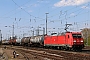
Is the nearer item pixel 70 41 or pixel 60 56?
pixel 60 56

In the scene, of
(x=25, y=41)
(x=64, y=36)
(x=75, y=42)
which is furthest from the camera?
(x=25, y=41)

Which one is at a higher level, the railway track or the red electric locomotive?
the red electric locomotive

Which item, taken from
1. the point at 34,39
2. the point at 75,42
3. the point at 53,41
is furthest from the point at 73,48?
the point at 34,39

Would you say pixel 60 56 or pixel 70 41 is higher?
pixel 70 41

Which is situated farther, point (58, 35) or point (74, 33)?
point (58, 35)

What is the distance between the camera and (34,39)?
210 ft

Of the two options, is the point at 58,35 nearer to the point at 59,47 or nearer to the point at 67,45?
the point at 59,47

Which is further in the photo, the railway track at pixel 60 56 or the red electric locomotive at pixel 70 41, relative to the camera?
the red electric locomotive at pixel 70 41

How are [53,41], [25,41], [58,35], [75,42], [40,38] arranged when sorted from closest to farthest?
1. [75,42]
2. [58,35]
3. [53,41]
4. [40,38]
5. [25,41]

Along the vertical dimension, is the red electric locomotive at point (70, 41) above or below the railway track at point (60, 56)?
above

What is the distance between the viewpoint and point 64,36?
40062 mm

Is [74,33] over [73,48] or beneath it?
over

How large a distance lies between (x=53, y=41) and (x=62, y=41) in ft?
18.9

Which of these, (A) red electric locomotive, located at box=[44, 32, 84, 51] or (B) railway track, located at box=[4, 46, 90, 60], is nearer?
(B) railway track, located at box=[4, 46, 90, 60]
